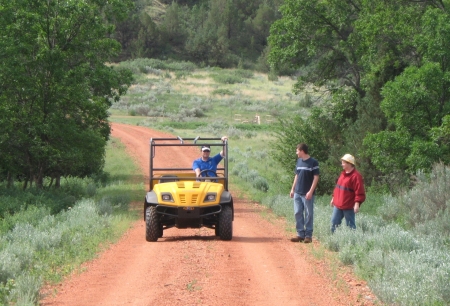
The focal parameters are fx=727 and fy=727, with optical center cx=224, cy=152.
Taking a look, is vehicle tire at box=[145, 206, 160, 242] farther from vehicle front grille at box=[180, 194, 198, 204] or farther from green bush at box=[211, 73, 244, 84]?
green bush at box=[211, 73, 244, 84]

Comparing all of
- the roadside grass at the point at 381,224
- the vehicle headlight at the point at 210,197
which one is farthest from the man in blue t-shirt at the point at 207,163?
the roadside grass at the point at 381,224

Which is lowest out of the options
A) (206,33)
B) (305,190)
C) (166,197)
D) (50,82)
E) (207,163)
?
(166,197)

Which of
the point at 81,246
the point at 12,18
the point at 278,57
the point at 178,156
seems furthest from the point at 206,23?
the point at 81,246

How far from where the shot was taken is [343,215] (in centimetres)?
1396

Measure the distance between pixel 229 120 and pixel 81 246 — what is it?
47.9 meters

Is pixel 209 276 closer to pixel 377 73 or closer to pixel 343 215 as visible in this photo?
pixel 343 215

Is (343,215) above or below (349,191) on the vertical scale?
below

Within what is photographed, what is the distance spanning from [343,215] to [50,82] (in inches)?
516

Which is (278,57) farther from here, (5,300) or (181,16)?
(181,16)

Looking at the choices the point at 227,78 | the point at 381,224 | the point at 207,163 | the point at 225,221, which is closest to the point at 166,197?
the point at 225,221

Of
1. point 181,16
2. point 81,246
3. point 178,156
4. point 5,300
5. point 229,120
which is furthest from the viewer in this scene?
point 181,16

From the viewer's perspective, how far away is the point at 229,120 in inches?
2400

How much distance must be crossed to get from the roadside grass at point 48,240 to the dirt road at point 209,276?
326 mm

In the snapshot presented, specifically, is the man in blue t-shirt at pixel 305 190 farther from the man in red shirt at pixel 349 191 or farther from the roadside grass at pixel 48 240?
the roadside grass at pixel 48 240
